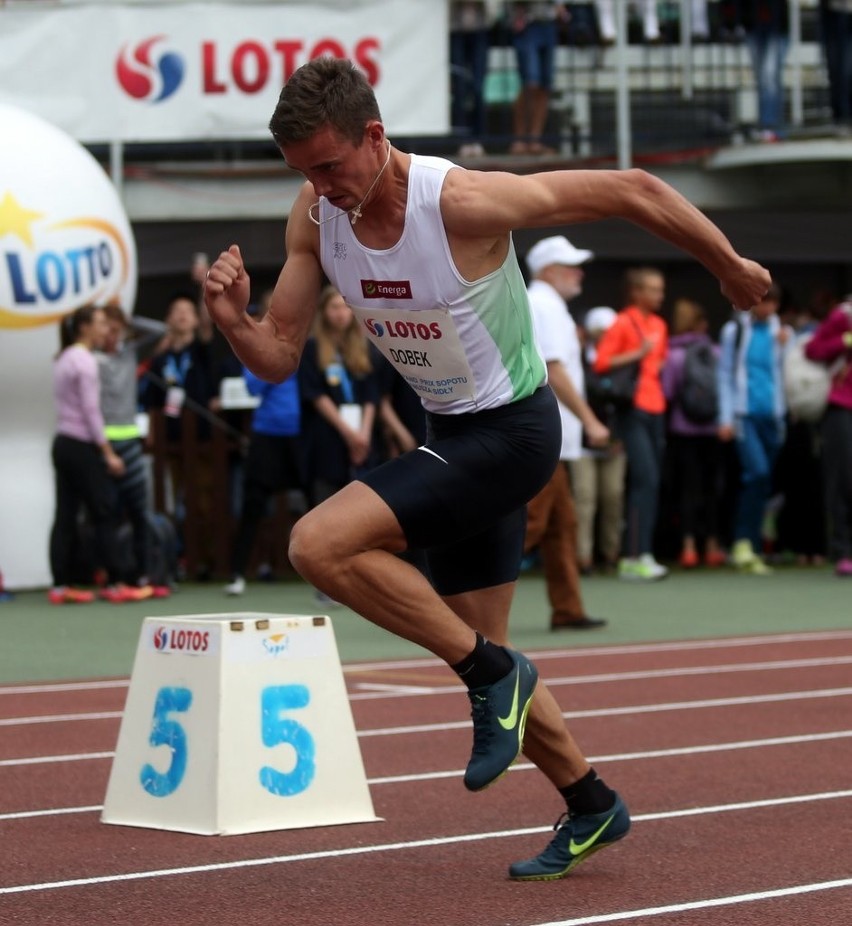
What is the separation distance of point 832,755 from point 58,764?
9.70ft

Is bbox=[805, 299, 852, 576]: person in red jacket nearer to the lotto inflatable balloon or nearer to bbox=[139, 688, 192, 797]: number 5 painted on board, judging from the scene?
the lotto inflatable balloon

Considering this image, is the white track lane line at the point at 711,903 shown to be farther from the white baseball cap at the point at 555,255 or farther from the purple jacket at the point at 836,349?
the purple jacket at the point at 836,349

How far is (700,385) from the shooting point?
15578 millimetres

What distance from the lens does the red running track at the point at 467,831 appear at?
5051 millimetres

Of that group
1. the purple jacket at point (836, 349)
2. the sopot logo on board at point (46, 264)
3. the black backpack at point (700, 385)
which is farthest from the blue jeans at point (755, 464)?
the sopot logo on board at point (46, 264)

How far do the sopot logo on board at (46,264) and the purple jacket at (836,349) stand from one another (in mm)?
5345

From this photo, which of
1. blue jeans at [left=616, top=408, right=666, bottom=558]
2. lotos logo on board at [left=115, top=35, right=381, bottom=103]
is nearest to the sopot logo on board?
lotos logo on board at [left=115, top=35, right=381, bottom=103]

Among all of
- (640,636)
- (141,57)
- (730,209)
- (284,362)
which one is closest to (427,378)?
(284,362)

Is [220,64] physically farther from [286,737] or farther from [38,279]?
[286,737]

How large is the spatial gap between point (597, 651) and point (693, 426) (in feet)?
17.1

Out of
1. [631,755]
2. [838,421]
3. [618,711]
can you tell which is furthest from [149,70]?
[631,755]

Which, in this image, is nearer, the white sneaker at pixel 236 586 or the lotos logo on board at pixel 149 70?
the white sneaker at pixel 236 586

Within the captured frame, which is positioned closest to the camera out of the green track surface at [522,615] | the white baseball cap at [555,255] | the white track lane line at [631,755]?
the white track lane line at [631,755]

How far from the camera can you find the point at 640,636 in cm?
1162
